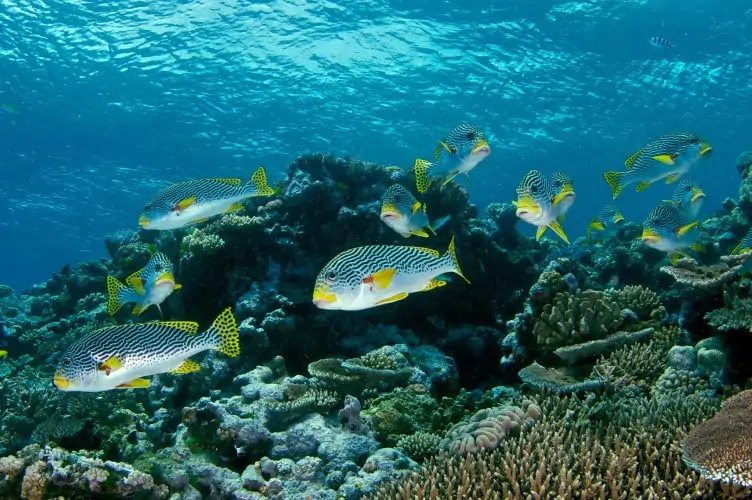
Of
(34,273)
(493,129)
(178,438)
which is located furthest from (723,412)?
(34,273)

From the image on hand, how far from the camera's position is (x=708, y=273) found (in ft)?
21.5

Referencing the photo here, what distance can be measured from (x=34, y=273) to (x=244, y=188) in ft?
377

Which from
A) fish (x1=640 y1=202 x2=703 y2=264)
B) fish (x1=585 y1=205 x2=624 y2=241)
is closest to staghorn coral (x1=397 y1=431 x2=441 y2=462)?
fish (x1=640 y1=202 x2=703 y2=264)

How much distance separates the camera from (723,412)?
4.20m

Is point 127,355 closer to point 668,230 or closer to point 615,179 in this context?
point 615,179

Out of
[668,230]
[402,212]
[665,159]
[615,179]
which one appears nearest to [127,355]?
[402,212]

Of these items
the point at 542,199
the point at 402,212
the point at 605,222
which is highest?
the point at 542,199

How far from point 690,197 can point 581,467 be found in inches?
291

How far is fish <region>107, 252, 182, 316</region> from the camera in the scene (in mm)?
5977

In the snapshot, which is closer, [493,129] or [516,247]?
[516,247]

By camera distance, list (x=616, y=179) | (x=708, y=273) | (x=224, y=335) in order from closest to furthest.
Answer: (x=224, y=335) → (x=708, y=273) → (x=616, y=179)

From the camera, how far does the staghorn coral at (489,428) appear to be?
4.70 m

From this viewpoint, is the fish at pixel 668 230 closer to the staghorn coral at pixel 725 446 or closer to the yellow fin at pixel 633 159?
the yellow fin at pixel 633 159

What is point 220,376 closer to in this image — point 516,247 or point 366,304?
point 366,304
